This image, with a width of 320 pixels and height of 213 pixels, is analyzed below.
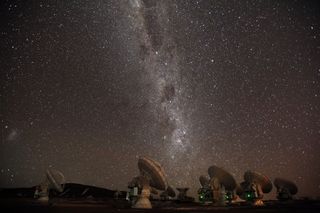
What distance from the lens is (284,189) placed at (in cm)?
6638

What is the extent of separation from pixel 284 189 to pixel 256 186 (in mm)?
23986

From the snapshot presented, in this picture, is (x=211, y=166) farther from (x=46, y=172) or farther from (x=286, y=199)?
(x=286, y=199)

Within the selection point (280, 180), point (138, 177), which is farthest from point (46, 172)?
point (280, 180)

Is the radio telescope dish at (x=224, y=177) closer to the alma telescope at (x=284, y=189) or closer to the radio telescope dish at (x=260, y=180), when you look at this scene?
the radio telescope dish at (x=260, y=180)

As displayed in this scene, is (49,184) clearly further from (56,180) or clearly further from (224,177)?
(224,177)

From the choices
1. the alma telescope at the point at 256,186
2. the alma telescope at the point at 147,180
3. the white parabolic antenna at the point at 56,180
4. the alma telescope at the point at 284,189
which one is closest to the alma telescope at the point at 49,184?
the white parabolic antenna at the point at 56,180

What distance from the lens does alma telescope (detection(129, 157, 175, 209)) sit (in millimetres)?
31297

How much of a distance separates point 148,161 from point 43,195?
2452 centimetres

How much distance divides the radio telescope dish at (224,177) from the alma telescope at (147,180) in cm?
1233

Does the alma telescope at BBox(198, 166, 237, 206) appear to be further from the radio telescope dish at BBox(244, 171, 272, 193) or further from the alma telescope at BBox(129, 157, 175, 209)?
the alma telescope at BBox(129, 157, 175, 209)

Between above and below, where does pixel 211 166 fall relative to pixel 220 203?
above

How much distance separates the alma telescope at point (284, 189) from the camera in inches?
2547

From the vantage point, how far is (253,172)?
155 ft

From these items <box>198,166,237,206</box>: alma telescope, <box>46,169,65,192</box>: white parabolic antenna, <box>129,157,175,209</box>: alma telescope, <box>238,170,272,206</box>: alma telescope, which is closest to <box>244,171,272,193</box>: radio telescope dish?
<box>238,170,272,206</box>: alma telescope
